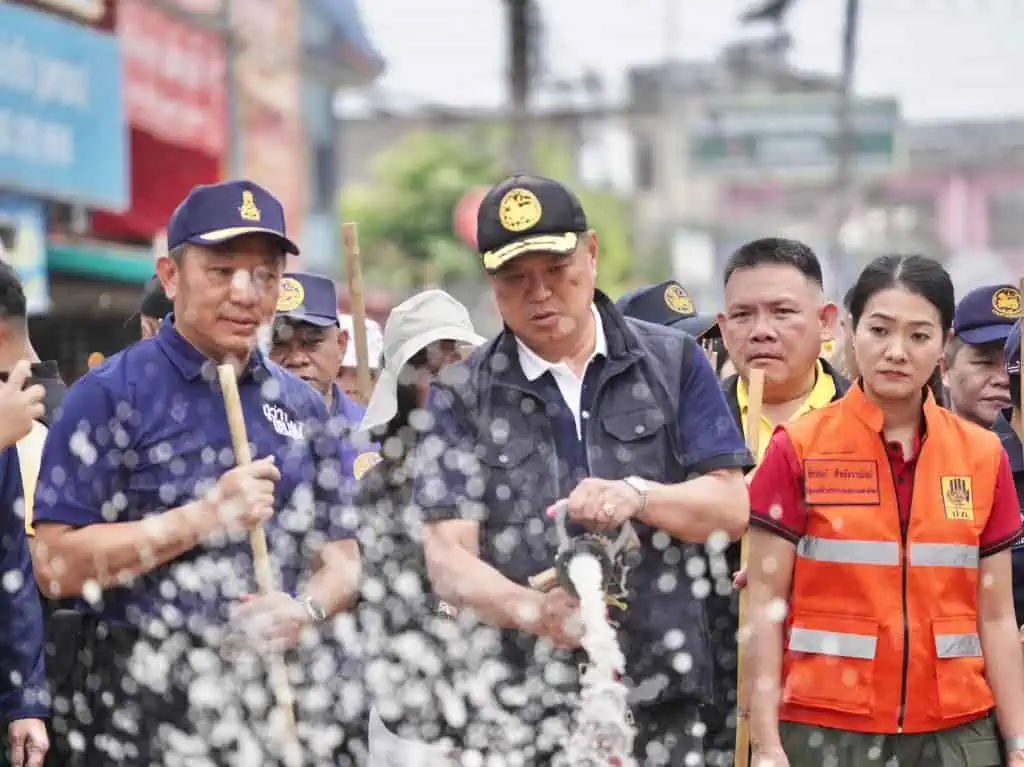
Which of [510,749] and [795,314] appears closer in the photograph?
[510,749]

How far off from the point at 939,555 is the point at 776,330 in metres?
1.07

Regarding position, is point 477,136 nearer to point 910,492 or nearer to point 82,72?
point 82,72

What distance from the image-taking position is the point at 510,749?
14.9 ft

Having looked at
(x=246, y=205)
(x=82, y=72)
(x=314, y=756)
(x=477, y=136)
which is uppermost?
(x=477, y=136)

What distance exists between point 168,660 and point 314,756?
1.66 feet

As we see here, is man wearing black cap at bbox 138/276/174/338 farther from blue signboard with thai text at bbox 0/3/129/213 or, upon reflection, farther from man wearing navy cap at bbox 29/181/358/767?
blue signboard with thai text at bbox 0/3/129/213

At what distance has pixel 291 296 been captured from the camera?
654cm

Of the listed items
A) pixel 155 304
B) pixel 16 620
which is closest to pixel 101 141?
pixel 155 304

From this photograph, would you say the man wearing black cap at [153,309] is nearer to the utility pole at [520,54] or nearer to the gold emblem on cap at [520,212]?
the gold emblem on cap at [520,212]

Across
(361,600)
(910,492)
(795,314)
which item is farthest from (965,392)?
(361,600)

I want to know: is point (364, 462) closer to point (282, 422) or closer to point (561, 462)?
point (282, 422)

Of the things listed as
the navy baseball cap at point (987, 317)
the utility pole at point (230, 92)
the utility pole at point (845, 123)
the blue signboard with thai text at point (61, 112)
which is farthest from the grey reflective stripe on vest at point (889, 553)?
the utility pole at point (845, 123)

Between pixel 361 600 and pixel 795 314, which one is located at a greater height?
pixel 795 314

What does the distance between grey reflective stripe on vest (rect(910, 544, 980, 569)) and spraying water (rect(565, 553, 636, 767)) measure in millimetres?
821
